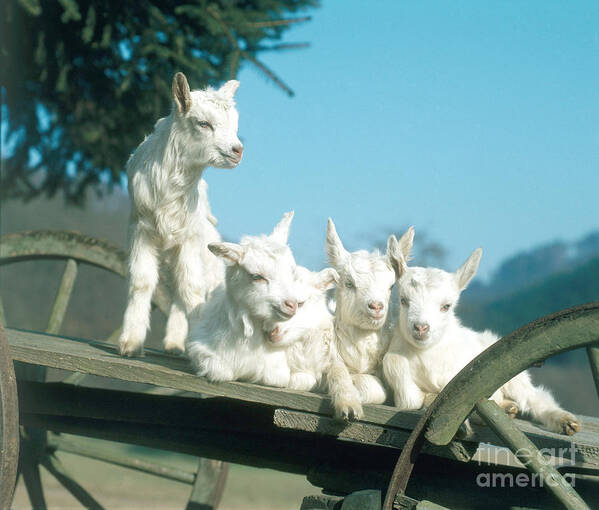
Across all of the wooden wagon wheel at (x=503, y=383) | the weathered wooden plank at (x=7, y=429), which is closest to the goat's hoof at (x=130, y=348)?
the weathered wooden plank at (x=7, y=429)

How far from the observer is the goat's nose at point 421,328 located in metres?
3.16

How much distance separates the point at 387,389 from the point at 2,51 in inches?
186

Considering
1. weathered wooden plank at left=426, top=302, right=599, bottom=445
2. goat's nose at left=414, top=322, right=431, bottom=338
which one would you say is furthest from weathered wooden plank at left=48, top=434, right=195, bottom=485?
weathered wooden plank at left=426, top=302, right=599, bottom=445

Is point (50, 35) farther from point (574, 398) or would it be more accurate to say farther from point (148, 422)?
point (574, 398)

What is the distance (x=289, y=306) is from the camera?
313cm

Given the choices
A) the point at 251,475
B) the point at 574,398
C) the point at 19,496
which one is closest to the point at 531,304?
the point at 574,398

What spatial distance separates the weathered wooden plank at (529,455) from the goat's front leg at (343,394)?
1.68 ft

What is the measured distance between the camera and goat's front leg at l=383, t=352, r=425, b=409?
10.5 ft

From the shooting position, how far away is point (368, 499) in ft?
9.29

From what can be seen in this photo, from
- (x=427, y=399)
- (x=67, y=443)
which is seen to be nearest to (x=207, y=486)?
(x=67, y=443)

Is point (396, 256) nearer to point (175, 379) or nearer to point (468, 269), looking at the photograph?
point (468, 269)

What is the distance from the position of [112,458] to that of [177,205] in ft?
8.50

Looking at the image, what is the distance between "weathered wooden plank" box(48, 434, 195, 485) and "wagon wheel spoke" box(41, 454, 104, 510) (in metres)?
0.12

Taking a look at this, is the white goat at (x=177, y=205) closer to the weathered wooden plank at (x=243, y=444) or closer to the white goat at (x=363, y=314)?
the weathered wooden plank at (x=243, y=444)
